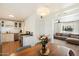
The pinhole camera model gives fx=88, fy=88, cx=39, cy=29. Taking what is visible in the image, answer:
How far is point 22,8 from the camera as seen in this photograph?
1.79 metres

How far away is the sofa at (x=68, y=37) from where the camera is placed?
1742 millimetres

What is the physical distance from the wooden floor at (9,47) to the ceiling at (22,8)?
20.8 inches

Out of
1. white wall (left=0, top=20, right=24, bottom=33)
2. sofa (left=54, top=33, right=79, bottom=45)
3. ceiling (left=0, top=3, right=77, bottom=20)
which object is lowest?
sofa (left=54, top=33, right=79, bottom=45)

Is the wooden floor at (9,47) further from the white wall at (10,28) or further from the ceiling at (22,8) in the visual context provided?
the ceiling at (22,8)

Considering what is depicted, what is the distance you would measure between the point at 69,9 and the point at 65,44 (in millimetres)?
715

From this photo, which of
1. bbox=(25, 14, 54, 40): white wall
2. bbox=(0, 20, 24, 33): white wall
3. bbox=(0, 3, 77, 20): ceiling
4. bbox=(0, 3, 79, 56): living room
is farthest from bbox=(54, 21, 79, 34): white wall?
bbox=(0, 20, 24, 33): white wall

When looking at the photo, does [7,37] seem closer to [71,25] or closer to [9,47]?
[9,47]

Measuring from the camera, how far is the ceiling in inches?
68.1

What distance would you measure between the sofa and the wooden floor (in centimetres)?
85

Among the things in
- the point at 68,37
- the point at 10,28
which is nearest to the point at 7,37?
the point at 10,28

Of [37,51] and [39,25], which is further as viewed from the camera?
[39,25]

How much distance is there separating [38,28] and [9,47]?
0.71 m

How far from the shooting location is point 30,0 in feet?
5.77

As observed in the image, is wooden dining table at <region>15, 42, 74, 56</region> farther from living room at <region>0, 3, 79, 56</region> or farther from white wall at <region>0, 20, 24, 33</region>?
white wall at <region>0, 20, 24, 33</region>
